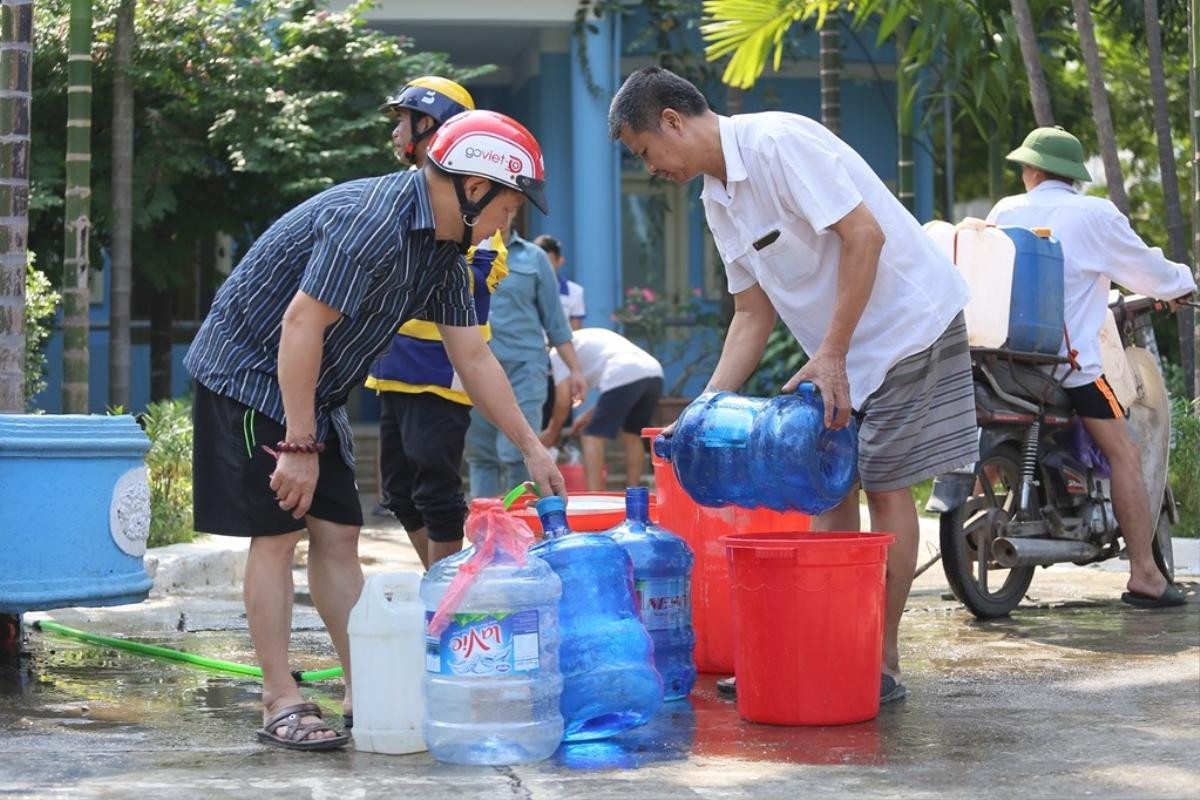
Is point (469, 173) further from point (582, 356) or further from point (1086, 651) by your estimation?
point (582, 356)

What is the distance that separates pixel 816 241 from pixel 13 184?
430 centimetres

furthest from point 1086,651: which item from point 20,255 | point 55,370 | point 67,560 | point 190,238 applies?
point 55,370

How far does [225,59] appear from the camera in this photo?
15.0 metres

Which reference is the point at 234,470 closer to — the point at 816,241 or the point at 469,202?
the point at 469,202

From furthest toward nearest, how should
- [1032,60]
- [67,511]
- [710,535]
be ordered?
[1032,60] → [710,535] → [67,511]

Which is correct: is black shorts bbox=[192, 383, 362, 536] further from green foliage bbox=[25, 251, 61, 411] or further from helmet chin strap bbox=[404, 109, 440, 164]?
green foliage bbox=[25, 251, 61, 411]

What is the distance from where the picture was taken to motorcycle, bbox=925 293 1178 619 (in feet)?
24.7

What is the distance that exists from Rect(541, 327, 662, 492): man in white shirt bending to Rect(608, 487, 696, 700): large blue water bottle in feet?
22.8

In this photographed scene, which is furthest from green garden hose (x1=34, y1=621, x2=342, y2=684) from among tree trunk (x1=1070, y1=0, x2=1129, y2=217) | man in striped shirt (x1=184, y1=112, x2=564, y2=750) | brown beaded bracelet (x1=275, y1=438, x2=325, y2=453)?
tree trunk (x1=1070, y1=0, x2=1129, y2=217)

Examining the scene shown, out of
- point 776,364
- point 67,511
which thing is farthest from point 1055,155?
point 776,364

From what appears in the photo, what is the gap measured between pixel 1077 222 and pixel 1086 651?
7.05 ft

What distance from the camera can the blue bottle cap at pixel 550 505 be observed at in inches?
205

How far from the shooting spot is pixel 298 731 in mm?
5000

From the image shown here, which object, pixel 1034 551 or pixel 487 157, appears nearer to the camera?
pixel 487 157
